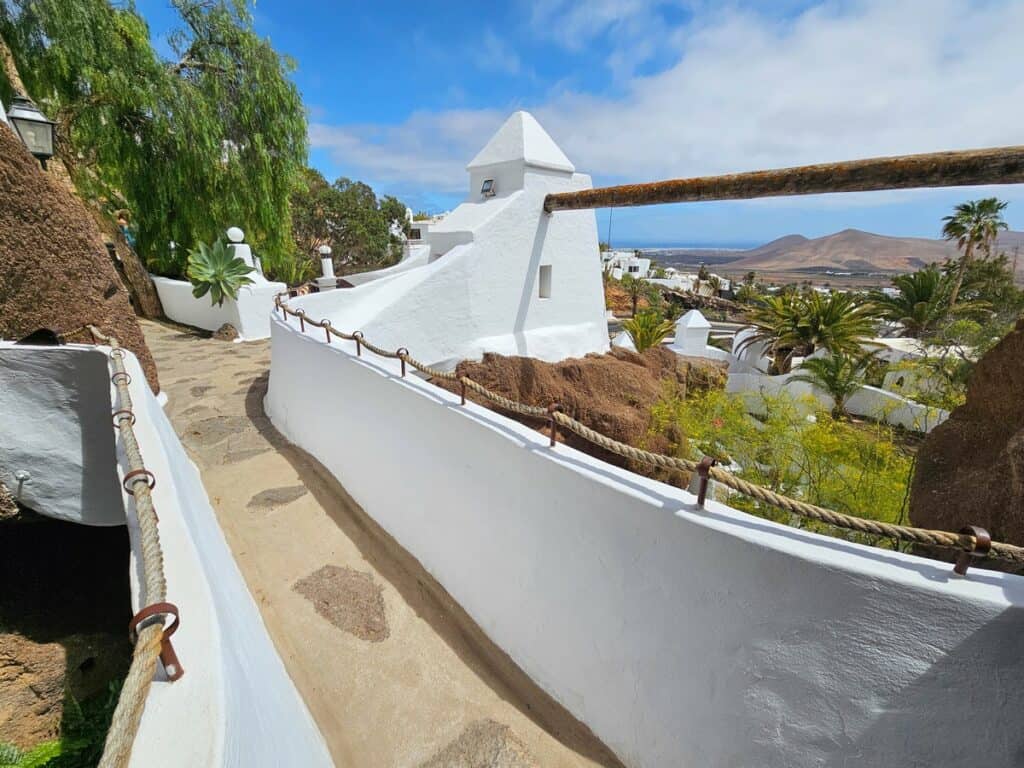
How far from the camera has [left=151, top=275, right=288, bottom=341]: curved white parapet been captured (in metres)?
8.73

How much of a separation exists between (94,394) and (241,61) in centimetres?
990

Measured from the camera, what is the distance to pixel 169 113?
8844 mm

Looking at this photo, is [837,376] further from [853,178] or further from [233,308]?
[233,308]

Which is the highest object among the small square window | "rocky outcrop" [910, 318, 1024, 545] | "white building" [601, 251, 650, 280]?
"white building" [601, 251, 650, 280]

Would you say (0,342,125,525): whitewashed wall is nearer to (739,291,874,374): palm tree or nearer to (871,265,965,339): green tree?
(739,291,874,374): palm tree

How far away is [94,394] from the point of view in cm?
334

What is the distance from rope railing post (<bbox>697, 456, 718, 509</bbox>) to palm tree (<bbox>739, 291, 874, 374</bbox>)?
12.5 metres

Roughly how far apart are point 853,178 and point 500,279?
4.74 m

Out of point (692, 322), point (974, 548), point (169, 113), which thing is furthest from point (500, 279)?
point (692, 322)

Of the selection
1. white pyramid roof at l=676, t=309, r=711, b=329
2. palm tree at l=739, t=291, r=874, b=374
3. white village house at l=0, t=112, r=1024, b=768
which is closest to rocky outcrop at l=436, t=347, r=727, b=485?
→ white village house at l=0, t=112, r=1024, b=768

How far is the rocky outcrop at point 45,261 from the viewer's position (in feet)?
10.7

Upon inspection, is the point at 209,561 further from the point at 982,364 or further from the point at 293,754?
the point at 982,364

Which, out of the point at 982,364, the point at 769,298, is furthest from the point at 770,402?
the point at 769,298

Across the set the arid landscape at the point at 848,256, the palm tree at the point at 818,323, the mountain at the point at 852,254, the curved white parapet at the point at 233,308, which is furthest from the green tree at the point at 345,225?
the mountain at the point at 852,254
